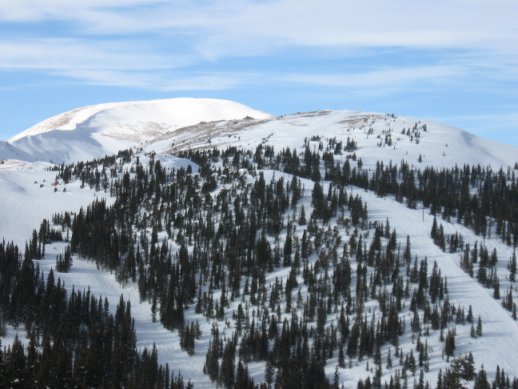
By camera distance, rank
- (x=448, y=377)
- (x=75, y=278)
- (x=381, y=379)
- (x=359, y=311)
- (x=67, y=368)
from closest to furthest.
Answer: (x=67, y=368) → (x=448, y=377) → (x=381, y=379) → (x=359, y=311) → (x=75, y=278)

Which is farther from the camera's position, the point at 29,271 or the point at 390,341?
the point at 29,271

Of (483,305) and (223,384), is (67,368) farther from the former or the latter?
(483,305)

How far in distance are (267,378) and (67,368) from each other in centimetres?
4573

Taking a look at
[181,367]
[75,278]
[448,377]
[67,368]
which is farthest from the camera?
[75,278]

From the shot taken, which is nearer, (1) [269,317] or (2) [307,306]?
(1) [269,317]

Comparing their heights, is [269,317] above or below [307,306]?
below

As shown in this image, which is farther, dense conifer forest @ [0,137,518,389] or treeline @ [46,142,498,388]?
treeline @ [46,142,498,388]

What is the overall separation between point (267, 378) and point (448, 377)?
37.1 m

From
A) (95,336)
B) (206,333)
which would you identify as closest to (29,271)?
(95,336)

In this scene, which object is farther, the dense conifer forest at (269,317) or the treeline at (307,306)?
the treeline at (307,306)

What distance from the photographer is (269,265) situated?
19462 centimetres

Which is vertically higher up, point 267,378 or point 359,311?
point 359,311

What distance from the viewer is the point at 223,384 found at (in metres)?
145

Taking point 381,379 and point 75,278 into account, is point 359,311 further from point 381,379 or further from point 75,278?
point 75,278
